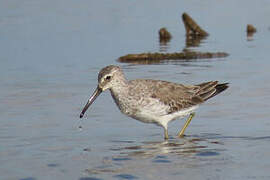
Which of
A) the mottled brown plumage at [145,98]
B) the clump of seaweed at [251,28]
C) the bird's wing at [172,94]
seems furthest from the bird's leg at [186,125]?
the clump of seaweed at [251,28]

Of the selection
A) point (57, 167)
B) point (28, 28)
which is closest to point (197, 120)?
point (57, 167)

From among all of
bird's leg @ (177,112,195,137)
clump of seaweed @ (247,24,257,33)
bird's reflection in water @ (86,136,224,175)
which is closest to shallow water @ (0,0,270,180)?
bird's reflection in water @ (86,136,224,175)

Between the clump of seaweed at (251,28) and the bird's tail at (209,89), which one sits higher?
the clump of seaweed at (251,28)

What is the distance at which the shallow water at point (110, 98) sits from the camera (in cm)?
1109

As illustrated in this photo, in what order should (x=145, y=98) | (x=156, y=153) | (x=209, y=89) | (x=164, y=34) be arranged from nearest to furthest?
(x=156, y=153) → (x=145, y=98) → (x=209, y=89) → (x=164, y=34)

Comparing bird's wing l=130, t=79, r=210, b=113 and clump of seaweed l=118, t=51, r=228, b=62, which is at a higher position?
clump of seaweed l=118, t=51, r=228, b=62

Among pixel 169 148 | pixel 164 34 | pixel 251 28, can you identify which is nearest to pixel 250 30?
pixel 251 28

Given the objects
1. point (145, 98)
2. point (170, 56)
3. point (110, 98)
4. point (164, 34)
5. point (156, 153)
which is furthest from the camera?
point (164, 34)

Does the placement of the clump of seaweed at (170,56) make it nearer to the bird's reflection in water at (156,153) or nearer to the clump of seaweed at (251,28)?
the clump of seaweed at (251,28)

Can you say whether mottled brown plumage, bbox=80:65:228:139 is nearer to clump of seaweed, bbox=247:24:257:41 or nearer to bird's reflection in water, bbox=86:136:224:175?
bird's reflection in water, bbox=86:136:224:175

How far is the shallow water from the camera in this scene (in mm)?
11086

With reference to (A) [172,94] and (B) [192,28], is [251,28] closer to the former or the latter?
(B) [192,28]

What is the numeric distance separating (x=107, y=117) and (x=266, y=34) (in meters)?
10.9

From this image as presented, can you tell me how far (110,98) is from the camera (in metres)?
15.9
